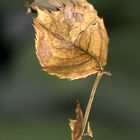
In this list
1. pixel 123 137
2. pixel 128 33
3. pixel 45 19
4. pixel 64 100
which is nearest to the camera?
pixel 45 19

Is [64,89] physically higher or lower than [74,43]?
lower

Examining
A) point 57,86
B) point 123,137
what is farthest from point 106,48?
point 57,86

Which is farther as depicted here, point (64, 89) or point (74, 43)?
point (64, 89)

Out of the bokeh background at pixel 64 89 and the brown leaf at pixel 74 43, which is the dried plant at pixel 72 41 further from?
the bokeh background at pixel 64 89

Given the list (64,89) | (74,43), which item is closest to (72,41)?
(74,43)

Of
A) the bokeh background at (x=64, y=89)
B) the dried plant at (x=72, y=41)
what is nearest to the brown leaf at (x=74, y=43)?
the dried plant at (x=72, y=41)

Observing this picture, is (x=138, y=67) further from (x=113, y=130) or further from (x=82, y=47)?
(x=82, y=47)

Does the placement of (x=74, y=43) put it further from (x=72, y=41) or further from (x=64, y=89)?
(x=64, y=89)
